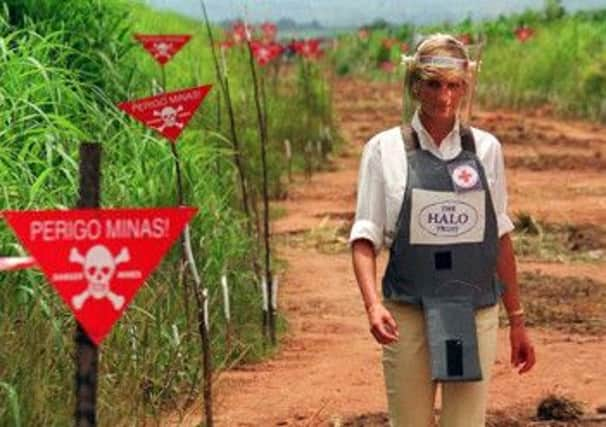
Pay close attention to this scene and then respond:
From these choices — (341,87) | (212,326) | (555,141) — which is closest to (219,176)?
(212,326)

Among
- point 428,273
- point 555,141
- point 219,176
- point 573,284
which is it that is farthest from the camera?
point 555,141

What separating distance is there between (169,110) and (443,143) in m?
2.16

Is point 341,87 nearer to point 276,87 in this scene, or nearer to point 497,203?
point 276,87

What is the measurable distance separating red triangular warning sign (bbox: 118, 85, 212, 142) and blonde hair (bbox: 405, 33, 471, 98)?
200cm

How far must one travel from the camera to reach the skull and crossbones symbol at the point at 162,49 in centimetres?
830

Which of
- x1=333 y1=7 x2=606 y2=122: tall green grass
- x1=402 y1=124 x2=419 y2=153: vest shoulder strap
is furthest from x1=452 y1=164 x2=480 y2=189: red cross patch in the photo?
x1=333 y1=7 x2=606 y2=122: tall green grass

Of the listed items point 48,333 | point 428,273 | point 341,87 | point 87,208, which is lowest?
point 341,87

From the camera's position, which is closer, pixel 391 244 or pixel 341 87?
pixel 391 244

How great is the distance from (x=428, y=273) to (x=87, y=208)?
1078mm

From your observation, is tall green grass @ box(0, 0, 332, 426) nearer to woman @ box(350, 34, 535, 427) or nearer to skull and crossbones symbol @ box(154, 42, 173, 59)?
skull and crossbones symbol @ box(154, 42, 173, 59)

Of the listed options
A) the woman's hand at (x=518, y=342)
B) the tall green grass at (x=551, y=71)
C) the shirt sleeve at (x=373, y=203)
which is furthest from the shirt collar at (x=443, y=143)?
the tall green grass at (x=551, y=71)

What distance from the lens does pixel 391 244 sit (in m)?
4.33

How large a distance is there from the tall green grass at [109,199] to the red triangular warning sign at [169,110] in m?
0.40

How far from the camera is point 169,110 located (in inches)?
248
